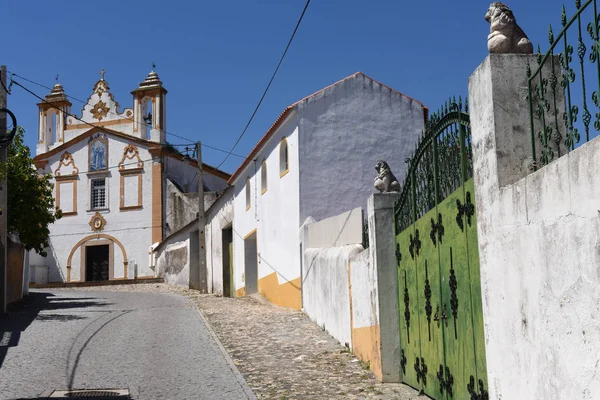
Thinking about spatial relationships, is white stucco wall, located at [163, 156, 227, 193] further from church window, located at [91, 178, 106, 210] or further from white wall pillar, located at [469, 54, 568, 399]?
white wall pillar, located at [469, 54, 568, 399]

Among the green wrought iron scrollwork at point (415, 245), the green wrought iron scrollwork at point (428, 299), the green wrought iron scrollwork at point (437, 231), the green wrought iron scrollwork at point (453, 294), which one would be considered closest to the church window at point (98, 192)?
the green wrought iron scrollwork at point (415, 245)

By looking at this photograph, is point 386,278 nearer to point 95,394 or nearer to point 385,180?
point 385,180

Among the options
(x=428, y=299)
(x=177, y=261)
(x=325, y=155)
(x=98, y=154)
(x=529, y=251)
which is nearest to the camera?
(x=529, y=251)

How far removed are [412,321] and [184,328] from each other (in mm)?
7735

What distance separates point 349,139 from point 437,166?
39.1 ft

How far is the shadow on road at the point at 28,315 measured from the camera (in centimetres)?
1409

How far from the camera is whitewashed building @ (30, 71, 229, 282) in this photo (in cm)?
4006

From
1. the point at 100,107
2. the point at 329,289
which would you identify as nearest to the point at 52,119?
the point at 100,107

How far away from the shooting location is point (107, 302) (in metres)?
22.6

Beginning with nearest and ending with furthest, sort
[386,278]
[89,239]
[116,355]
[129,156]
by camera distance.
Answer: [386,278], [116,355], [89,239], [129,156]

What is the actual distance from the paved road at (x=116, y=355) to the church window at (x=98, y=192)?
22374 mm

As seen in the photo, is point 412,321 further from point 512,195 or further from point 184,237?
point 184,237

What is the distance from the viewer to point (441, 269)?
7.55 meters

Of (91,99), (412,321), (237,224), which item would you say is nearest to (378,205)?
(412,321)
